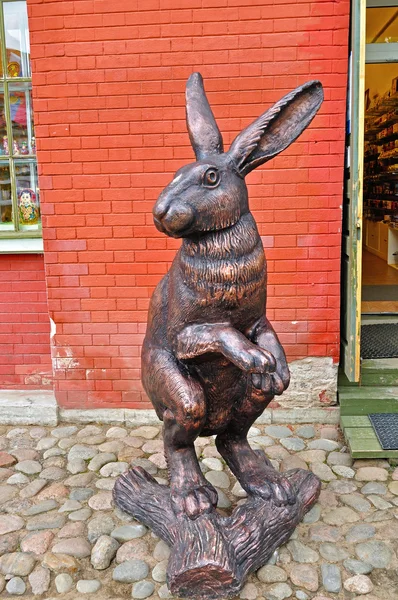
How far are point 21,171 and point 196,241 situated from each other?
9.89 ft

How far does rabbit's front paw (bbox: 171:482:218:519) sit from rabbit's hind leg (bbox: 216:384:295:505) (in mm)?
265

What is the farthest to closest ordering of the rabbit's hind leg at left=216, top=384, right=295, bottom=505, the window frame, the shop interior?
1. the shop interior
2. the window frame
3. the rabbit's hind leg at left=216, top=384, right=295, bottom=505

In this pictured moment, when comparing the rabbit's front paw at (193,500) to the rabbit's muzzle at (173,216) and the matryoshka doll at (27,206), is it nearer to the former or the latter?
the rabbit's muzzle at (173,216)

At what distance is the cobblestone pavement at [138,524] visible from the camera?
2.71 metres

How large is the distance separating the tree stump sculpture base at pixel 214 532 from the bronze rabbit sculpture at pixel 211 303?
0.08 metres

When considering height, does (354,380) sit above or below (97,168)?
below

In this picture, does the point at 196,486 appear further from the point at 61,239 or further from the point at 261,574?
the point at 61,239

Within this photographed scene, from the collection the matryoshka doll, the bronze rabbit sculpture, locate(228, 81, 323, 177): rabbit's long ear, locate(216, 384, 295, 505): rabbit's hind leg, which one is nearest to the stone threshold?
locate(216, 384, 295, 505): rabbit's hind leg

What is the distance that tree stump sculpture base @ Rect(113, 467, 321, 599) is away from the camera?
254 cm

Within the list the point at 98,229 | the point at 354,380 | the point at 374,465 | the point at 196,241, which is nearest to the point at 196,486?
the point at 196,241

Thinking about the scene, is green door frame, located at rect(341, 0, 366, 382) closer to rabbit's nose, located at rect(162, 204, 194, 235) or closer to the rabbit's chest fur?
the rabbit's chest fur

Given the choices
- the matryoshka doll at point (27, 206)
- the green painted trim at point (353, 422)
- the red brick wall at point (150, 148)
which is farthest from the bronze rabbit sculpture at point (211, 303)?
the matryoshka doll at point (27, 206)

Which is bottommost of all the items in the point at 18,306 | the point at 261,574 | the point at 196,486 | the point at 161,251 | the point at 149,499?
the point at 261,574

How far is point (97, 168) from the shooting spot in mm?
4434
